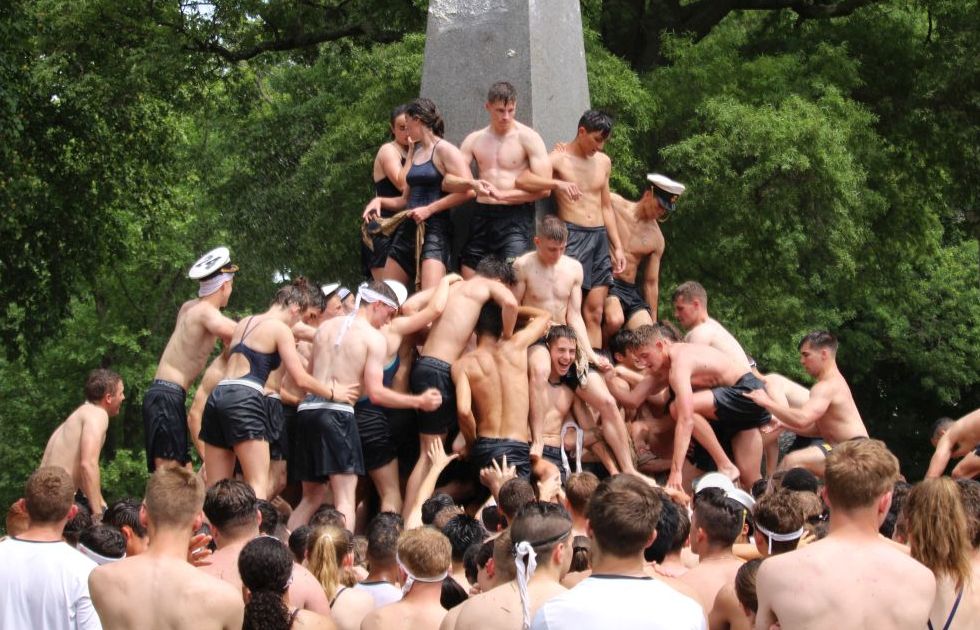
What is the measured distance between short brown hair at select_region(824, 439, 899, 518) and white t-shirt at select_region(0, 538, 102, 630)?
298cm

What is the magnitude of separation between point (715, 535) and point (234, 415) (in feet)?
15.8

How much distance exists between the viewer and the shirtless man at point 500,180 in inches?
462

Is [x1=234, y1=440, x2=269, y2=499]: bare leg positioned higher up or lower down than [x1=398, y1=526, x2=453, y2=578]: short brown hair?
lower down

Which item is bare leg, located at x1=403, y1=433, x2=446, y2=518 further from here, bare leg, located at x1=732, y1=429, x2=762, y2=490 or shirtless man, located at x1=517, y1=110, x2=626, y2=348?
bare leg, located at x1=732, y1=429, x2=762, y2=490

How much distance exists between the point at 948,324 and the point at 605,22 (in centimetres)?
1021

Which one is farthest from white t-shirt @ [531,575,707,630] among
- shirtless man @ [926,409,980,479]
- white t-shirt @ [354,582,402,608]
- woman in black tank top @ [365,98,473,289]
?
woman in black tank top @ [365,98,473,289]

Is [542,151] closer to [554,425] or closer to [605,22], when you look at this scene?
[554,425]

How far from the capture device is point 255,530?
21.5ft

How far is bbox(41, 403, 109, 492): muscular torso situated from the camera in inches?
438

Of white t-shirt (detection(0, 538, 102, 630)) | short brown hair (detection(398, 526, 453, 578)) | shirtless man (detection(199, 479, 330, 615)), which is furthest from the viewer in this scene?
shirtless man (detection(199, 479, 330, 615))

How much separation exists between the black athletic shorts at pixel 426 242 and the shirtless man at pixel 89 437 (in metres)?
2.57

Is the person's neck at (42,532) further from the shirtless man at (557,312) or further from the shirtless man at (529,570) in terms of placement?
the shirtless man at (557,312)

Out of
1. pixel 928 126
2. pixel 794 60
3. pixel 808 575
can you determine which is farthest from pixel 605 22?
pixel 808 575

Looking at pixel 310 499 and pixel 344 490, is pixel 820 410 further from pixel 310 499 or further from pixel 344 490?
pixel 310 499
